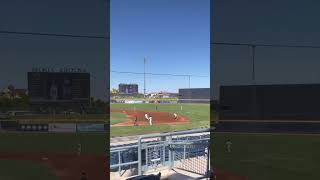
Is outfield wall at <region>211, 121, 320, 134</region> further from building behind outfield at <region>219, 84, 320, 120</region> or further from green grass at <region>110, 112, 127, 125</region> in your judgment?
green grass at <region>110, 112, 127, 125</region>

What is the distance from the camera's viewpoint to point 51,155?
20.8ft

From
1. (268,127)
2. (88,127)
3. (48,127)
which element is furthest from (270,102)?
(48,127)

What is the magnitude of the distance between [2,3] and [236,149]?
4598 millimetres

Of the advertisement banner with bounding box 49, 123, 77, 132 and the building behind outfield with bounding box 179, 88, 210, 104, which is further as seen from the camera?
the building behind outfield with bounding box 179, 88, 210, 104

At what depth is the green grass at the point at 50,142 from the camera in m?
7.01

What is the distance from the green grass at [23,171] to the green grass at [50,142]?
3.47 ft

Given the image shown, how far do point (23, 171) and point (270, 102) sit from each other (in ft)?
18.6

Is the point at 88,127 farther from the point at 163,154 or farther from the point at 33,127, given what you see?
the point at 163,154

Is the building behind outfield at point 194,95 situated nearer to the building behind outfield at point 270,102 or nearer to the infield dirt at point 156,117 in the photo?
the infield dirt at point 156,117

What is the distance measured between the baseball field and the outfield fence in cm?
18

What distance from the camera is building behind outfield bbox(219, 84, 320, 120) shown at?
823 centimetres

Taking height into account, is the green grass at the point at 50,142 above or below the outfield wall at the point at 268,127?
below

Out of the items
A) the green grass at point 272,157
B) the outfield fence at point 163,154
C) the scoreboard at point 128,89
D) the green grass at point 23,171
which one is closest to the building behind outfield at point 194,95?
the scoreboard at point 128,89

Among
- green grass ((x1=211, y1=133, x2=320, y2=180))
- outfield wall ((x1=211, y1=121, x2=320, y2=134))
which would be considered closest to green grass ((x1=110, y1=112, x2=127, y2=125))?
outfield wall ((x1=211, y1=121, x2=320, y2=134))
